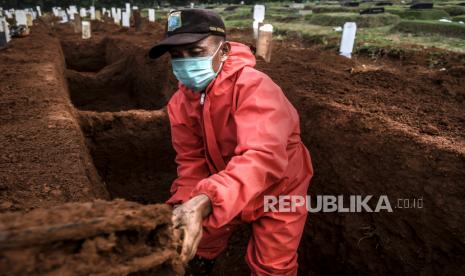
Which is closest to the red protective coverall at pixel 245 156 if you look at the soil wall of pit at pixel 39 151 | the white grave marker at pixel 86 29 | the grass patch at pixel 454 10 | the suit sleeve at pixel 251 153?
the suit sleeve at pixel 251 153

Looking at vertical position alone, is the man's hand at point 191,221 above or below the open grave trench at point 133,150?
above

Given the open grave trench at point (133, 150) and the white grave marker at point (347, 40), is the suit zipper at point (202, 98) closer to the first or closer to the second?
the open grave trench at point (133, 150)

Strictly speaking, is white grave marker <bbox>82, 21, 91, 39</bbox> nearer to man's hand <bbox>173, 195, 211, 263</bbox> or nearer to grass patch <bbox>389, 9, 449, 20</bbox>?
grass patch <bbox>389, 9, 449, 20</bbox>

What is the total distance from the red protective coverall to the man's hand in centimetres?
6

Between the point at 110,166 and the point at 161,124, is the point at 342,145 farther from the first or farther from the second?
the point at 110,166

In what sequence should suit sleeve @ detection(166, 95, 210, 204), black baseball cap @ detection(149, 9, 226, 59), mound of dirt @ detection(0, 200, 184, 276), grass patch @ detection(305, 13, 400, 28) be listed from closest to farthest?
mound of dirt @ detection(0, 200, 184, 276) → black baseball cap @ detection(149, 9, 226, 59) → suit sleeve @ detection(166, 95, 210, 204) → grass patch @ detection(305, 13, 400, 28)

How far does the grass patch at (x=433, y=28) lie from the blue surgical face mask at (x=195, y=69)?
6.50 m

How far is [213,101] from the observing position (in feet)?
7.07

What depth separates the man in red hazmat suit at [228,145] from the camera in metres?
1.60

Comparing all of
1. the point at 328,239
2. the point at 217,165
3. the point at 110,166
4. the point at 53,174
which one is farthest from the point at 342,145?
the point at 110,166

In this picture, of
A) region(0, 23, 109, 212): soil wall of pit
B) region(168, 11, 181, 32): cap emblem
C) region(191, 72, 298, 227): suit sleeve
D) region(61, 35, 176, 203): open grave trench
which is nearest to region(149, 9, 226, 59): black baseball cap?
region(168, 11, 181, 32): cap emblem

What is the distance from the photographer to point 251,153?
1726mm

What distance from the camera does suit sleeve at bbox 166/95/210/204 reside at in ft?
8.59

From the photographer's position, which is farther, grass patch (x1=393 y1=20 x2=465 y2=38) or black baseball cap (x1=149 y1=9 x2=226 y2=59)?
grass patch (x1=393 y1=20 x2=465 y2=38)
